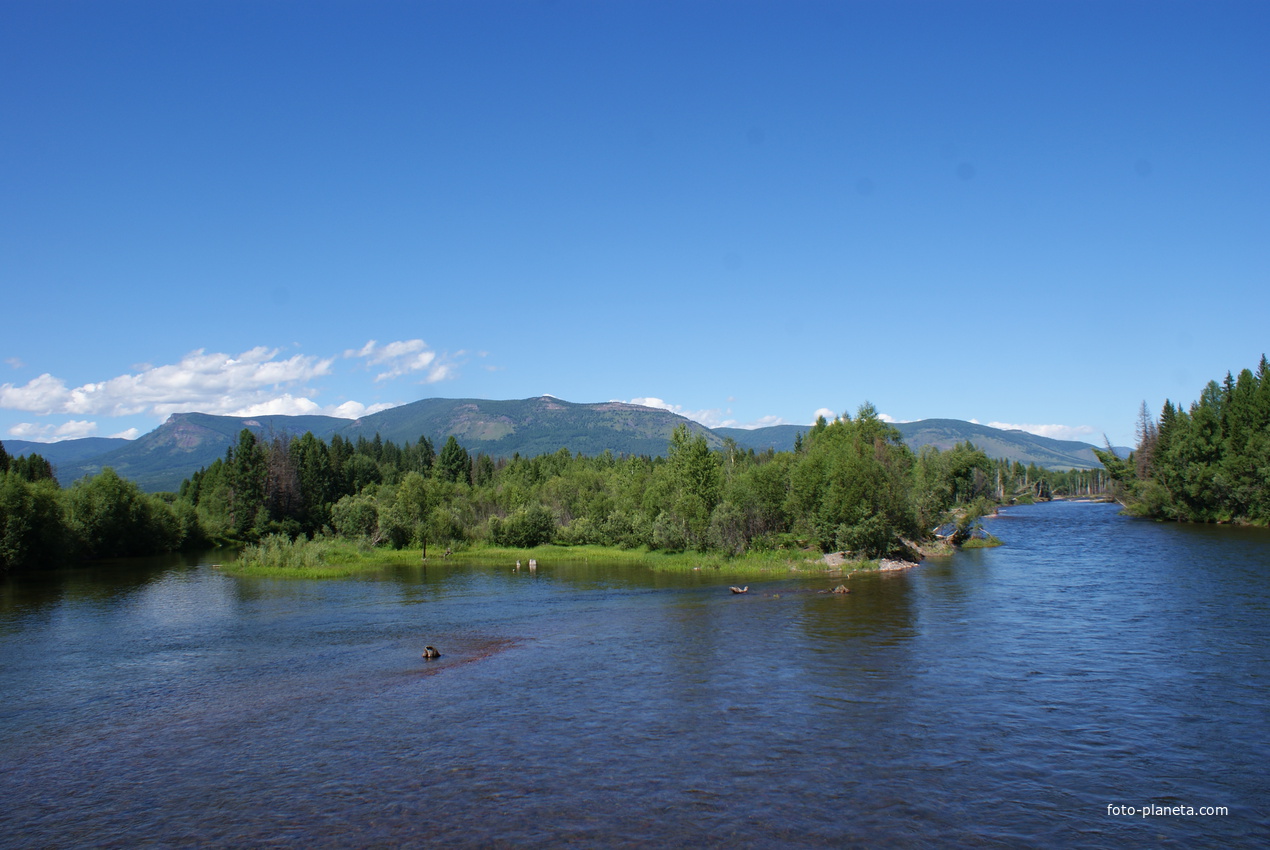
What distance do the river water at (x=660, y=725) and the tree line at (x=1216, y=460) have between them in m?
57.6

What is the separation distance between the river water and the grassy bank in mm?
18150

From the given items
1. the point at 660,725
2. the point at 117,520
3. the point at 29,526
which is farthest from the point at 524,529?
the point at 660,725

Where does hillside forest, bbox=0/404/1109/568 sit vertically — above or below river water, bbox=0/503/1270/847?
above

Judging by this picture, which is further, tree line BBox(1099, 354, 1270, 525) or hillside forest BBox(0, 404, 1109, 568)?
tree line BBox(1099, 354, 1270, 525)

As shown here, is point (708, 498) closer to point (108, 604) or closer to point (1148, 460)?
point (108, 604)

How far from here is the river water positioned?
16266 mm

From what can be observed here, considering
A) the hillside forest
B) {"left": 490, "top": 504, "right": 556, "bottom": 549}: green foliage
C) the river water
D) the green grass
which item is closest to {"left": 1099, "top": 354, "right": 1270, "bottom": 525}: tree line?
the hillside forest

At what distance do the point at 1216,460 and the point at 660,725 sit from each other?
10712 centimetres

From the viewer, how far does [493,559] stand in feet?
282

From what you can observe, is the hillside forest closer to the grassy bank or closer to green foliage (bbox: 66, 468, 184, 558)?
green foliage (bbox: 66, 468, 184, 558)

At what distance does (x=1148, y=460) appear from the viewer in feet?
397

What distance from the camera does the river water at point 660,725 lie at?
16266 mm

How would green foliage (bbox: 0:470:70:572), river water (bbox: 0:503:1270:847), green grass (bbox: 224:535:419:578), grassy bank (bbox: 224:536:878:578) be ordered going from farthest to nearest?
green foliage (bbox: 0:470:70:572) → green grass (bbox: 224:535:419:578) → grassy bank (bbox: 224:536:878:578) → river water (bbox: 0:503:1270:847)

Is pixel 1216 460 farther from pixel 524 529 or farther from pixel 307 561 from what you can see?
pixel 307 561
